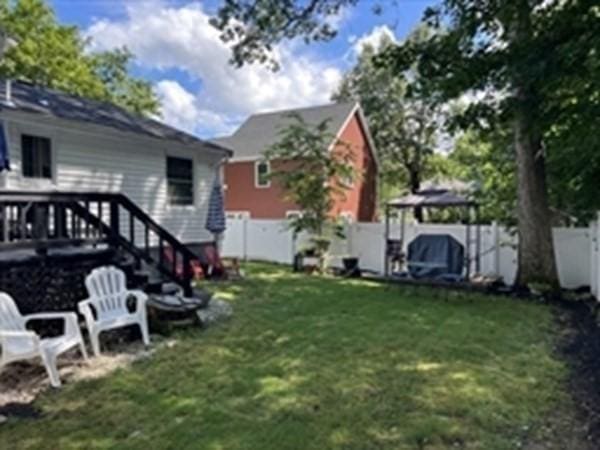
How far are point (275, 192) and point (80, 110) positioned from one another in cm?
1314

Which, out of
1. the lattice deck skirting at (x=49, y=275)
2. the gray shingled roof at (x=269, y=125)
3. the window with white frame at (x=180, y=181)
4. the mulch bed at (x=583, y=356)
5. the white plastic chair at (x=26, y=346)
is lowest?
the mulch bed at (x=583, y=356)

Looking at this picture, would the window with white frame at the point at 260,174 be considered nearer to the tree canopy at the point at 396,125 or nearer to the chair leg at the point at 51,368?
the tree canopy at the point at 396,125

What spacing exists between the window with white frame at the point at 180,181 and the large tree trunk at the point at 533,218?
8119 mm

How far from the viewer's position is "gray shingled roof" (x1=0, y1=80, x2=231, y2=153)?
10.2 meters

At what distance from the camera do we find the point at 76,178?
11062mm

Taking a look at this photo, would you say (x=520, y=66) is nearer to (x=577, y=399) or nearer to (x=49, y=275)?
(x=577, y=399)

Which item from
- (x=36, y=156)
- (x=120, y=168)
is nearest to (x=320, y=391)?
(x=36, y=156)

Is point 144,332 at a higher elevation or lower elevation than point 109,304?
lower

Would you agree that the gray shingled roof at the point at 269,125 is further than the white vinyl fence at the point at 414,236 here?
Yes

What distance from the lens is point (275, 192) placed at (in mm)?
24344

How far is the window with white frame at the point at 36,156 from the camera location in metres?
10.1

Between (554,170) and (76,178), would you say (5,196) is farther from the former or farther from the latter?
(554,170)

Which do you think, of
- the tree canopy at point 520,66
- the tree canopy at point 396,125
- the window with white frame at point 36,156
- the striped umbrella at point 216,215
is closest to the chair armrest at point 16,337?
the window with white frame at point 36,156

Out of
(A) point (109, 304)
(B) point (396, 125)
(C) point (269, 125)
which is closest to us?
(A) point (109, 304)
